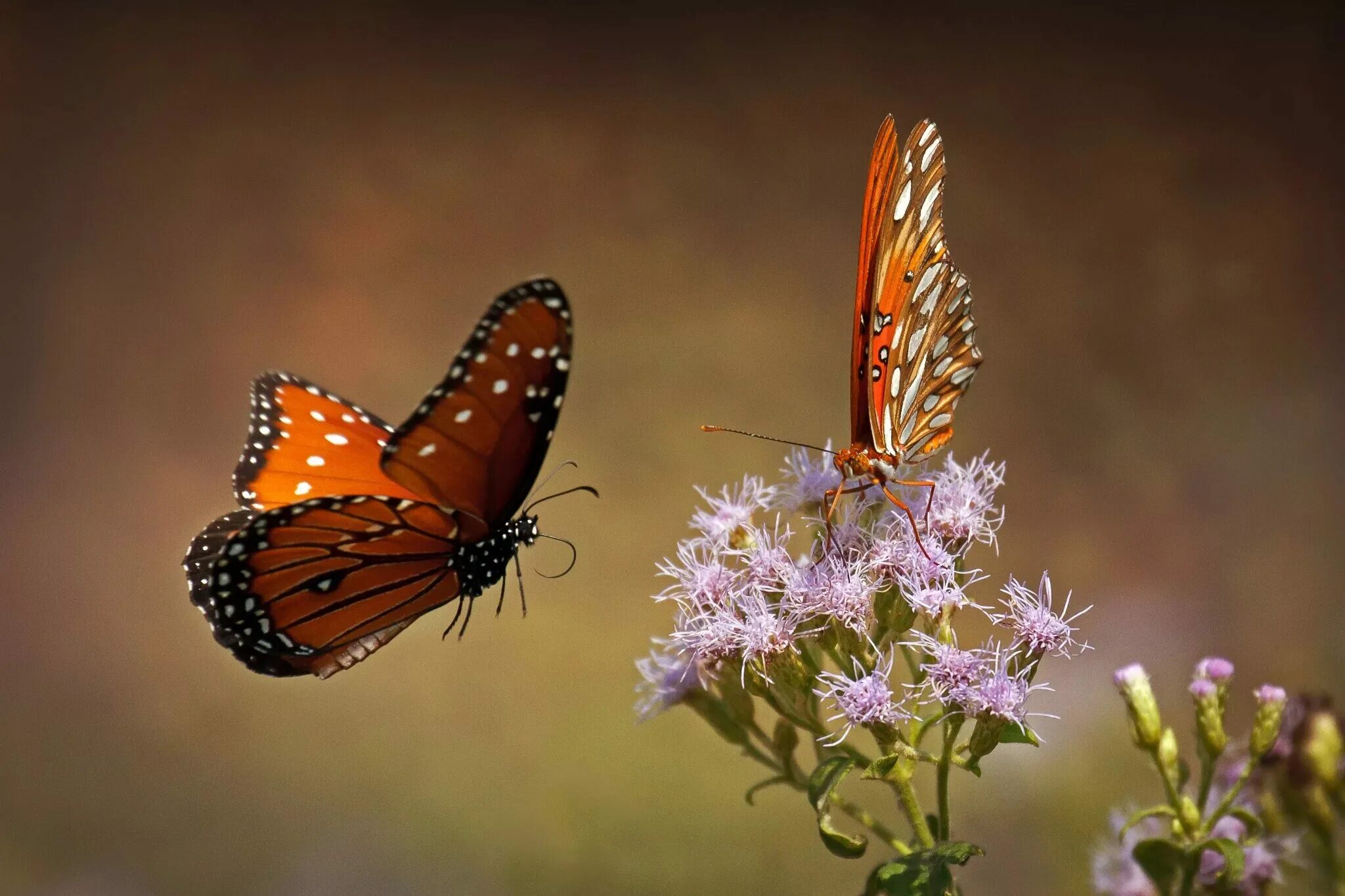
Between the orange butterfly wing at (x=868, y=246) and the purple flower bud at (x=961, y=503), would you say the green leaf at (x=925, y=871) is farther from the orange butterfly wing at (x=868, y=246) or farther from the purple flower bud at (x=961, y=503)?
the orange butterfly wing at (x=868, y=246)

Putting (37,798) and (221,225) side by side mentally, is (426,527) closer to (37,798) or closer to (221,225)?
(37,798)

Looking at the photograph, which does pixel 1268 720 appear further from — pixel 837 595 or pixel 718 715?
pixel 718 715

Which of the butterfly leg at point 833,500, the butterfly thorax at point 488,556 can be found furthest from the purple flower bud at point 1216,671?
the butterfly thorax at point 488,556

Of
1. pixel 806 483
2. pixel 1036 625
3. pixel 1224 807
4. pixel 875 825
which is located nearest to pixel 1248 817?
pixel 1224 807

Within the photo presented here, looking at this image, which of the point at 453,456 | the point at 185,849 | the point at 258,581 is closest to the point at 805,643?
the point at 453,456

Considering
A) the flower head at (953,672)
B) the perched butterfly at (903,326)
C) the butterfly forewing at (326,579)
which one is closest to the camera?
the flower head at (953,672)

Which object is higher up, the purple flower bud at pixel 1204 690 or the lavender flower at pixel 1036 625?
the lavender flower at pixel 1036 625


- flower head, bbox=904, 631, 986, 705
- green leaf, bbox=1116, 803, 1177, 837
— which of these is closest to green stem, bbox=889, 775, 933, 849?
flower head, bbox=904, 631, 986, 705
